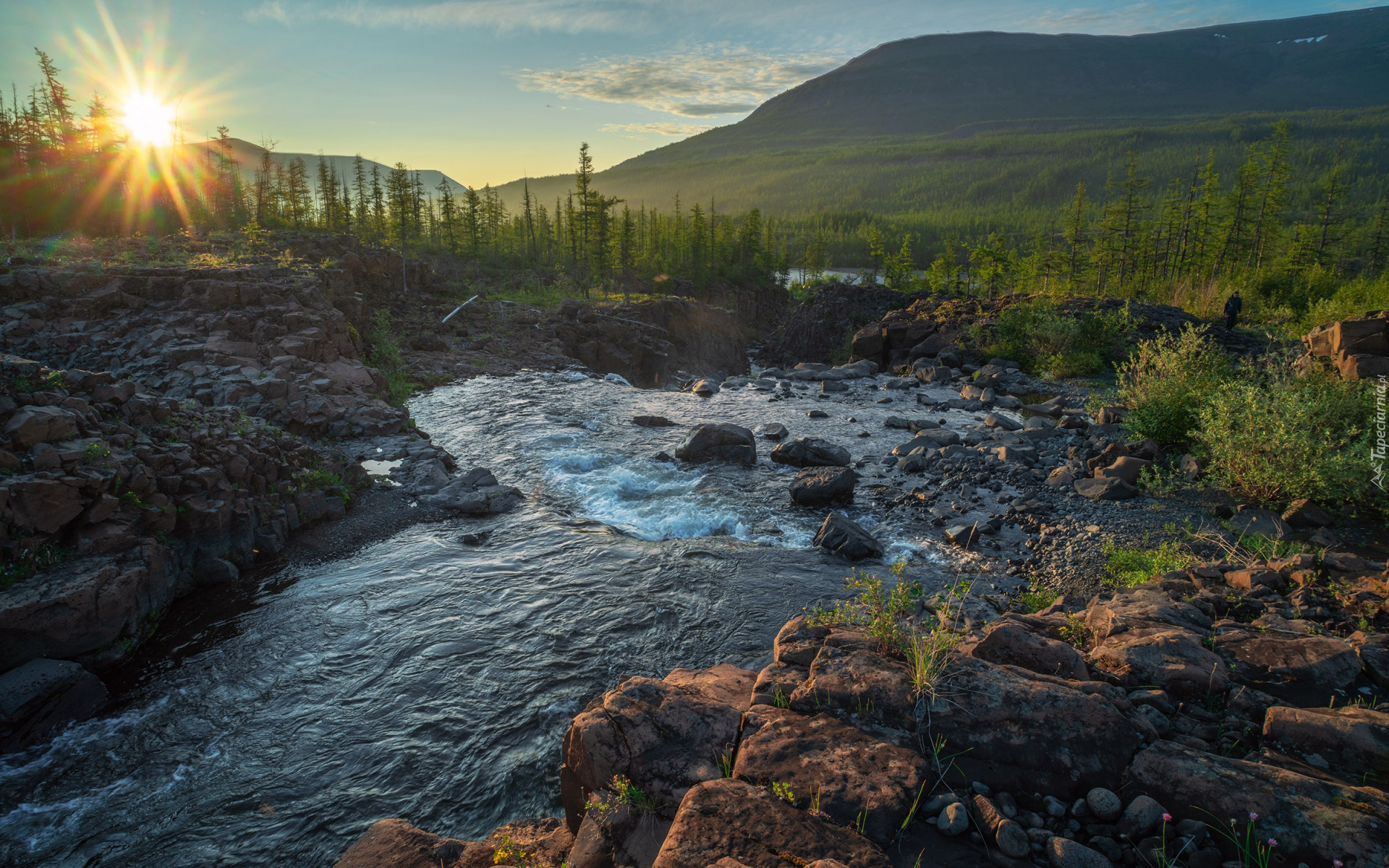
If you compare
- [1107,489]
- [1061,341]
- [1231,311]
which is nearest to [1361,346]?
[1107,489]

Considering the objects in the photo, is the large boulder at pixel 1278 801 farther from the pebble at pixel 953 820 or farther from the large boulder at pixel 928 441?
the large boulder at pixel 928 441

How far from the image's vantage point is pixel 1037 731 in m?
3.98

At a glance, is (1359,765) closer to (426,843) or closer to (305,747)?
(426,843)

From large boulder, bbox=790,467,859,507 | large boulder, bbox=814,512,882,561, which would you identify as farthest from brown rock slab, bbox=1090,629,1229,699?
large boulder, bbox=790,467,859,507

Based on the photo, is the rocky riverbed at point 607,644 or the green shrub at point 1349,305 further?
the green shrub at point 1349,305

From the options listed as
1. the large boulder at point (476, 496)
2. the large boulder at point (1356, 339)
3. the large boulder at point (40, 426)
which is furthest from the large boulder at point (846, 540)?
the large boulder at point (40, 426)

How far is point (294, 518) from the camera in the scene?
9.92 m

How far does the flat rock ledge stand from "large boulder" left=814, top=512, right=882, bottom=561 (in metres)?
4.15

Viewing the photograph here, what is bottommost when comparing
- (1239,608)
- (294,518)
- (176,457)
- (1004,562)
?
(1004,562)

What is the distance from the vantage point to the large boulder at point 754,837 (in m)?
3.19

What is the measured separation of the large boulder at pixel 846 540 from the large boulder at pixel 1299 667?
4.91 meters

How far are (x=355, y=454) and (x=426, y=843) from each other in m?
10.9

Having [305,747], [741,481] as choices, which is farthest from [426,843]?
[741,481]

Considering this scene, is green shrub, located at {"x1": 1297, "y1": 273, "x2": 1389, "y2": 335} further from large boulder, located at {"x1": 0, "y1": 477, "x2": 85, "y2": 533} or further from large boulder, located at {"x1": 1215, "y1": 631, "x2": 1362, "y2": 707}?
large boulder, located at {"x1": 0, "y1": 477, "x2": 85, "y2": 533}
